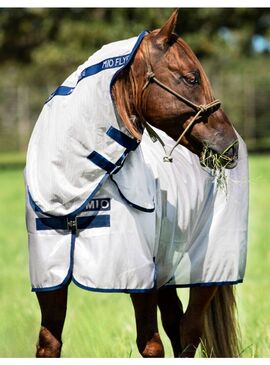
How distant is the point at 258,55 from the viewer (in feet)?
A: 85.3

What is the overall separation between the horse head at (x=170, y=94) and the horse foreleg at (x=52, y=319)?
749 millimetres

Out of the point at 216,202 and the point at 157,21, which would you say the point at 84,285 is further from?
the point at 157,21

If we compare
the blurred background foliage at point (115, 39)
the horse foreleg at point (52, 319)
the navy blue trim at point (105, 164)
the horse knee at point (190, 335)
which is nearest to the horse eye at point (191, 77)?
the navy blue trim at point (105, 164)

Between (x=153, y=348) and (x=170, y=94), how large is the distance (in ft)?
3.47

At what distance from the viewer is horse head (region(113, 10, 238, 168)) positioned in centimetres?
357

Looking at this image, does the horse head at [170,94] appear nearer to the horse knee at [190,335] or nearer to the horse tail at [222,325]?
the horse knee at [190,335]

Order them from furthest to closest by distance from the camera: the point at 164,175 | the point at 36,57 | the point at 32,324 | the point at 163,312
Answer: the point at 36,57
the point at 32,324
the point at 163,312
the point at 164,175

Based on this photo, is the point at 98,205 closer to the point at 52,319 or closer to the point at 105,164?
the point at 105,164

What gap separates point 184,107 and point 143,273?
70 cm

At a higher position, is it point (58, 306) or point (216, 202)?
point (216, 202)

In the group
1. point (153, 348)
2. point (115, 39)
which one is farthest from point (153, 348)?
point (115, 39)

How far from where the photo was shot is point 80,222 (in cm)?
358

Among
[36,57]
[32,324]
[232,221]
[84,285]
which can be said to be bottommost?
[32,324]

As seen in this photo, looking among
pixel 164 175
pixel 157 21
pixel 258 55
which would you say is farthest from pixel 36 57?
pixel 164 175
